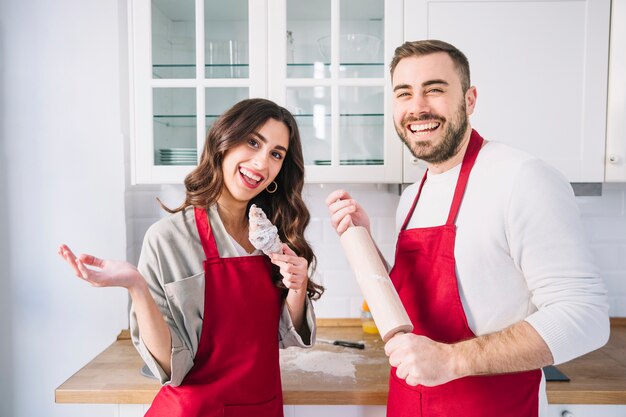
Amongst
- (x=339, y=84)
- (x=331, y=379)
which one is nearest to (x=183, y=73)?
(x=339, y=84)

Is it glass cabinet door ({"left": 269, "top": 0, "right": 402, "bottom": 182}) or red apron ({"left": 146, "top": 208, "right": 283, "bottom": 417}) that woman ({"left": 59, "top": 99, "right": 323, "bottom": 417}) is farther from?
glass cabinet door ({"left": 269, "top": 0, "right": 402, "bottom": 182})

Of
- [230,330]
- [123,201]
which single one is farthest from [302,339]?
[123,201]

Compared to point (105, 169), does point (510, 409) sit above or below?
below

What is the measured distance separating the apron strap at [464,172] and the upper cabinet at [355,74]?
44 cm

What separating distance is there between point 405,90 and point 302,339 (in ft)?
2.72

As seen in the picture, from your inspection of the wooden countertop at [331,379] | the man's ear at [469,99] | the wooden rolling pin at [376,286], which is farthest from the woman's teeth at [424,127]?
the wooden countertop at [331,379]

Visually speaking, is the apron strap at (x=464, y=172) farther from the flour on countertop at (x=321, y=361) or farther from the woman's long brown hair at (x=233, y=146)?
the flour on countertop at (x=321, y=361)

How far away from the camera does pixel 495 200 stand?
1.23m

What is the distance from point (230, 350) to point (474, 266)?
0.71 m

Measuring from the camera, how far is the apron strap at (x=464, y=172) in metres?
1.31

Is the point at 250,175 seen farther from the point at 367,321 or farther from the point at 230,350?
the point at 367,321

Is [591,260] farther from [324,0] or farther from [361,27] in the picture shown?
[324,0]

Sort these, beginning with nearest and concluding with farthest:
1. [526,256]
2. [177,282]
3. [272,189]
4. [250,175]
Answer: [526,256]
[177,282]
[250,175]
[272,189]

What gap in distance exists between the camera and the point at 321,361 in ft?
5.95
